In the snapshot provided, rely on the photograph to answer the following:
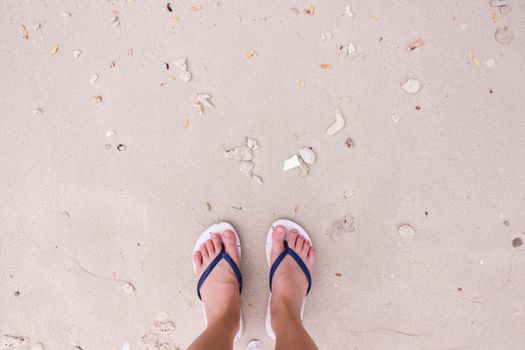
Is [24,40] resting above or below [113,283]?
above

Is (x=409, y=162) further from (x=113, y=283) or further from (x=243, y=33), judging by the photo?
(x=113, y=283)

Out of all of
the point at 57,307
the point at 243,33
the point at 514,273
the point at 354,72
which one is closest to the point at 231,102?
the point at 243,33

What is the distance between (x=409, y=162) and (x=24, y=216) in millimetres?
1385

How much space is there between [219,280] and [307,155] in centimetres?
54

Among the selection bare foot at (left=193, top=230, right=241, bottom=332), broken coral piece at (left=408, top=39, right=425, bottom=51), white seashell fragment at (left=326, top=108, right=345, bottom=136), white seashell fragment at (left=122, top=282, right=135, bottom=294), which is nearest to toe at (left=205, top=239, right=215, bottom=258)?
bare foot at (left=193, top=230, right=241, bottom=332)

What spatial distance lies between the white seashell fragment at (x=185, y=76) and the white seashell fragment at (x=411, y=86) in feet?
2.44

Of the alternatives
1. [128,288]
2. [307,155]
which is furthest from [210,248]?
[307,155]

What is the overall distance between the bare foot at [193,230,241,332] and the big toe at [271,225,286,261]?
0.14 metres

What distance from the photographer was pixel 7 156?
135 centimetres

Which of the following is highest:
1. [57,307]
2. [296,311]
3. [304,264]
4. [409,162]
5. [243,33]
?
[243,33]

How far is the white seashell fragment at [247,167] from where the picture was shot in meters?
1.32

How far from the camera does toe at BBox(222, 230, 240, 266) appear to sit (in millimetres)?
1318

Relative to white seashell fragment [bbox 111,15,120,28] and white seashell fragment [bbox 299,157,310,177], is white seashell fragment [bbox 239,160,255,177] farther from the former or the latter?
white seashell fragment [bbox 111,15,120,28]

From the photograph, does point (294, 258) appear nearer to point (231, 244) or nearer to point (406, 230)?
point (231, 244)
